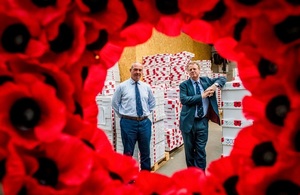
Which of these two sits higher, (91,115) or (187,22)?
(187,22)

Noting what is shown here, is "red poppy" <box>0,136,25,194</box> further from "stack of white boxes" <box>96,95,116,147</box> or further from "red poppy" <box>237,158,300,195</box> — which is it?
"stack of white boxes" <box>96,95,116,147</box>

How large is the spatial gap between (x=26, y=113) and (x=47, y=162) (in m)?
0.13

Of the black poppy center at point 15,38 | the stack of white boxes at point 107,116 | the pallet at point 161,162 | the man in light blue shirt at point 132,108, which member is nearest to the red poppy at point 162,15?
the black poppy center at point 15,38

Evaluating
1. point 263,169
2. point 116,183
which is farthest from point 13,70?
point 263,169

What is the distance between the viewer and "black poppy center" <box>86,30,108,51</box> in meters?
0.96

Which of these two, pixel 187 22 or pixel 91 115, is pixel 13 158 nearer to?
pixel 91 115

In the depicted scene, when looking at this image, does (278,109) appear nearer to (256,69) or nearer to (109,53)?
(256,69)

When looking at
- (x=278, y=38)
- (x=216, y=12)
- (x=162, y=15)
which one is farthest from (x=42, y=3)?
(x=278, y=38)

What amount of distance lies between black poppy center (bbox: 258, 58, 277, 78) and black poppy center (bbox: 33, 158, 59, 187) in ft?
1.95

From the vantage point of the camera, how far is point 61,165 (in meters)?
0.86

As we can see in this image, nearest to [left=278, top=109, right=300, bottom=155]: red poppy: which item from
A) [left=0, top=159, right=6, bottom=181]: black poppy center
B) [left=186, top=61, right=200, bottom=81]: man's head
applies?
[left=0, top=159, right=6, bottom=181]: black poppy center

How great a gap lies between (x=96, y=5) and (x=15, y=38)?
0.74 feet

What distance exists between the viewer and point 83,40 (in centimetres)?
88

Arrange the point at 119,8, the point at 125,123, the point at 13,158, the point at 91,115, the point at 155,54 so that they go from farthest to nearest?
the point at 155,54 → the point at 125,123 → the point at 91,115 → the point at 119,8 → the point at 13,158
